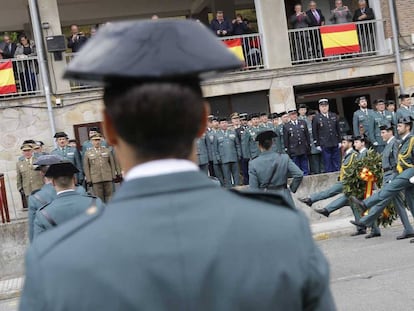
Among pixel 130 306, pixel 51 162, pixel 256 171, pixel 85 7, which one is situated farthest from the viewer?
pixel 85 7

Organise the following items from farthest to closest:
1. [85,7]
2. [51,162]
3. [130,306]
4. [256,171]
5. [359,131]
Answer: [85,7] → [359,131] → [256,171] → [51,162] → [130,306]

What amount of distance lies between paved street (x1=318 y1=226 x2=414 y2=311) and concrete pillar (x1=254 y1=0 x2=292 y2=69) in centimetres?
900

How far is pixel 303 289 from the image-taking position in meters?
1.55

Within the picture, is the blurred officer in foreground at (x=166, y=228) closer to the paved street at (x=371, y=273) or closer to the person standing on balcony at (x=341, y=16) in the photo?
the paved street at (x=371, y=273)

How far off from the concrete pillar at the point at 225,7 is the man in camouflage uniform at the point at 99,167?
371 inches

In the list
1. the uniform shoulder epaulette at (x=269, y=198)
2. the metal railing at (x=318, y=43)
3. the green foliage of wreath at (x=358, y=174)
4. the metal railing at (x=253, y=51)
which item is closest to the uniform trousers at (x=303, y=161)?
the metal railing at (x=253, y=51)

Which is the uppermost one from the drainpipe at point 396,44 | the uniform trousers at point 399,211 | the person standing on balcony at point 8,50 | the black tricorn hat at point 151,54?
the person standing on balcony at point 8,50

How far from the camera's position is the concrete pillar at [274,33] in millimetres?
18875

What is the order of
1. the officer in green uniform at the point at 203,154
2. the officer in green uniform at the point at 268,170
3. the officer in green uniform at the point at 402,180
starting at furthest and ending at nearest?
the officer in green uniform at the point at 203,154 → the officer in green uniform at the point at 402,180 → the officer in green uniform at the point at 268,170

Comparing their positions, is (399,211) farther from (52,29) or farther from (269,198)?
(52,29)

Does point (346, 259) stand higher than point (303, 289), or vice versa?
point (303, 289)

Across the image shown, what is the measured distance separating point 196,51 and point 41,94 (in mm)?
16420

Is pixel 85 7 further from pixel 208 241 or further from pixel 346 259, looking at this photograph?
pixel 208 241

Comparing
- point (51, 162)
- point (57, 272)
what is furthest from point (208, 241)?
point (51, 162)
